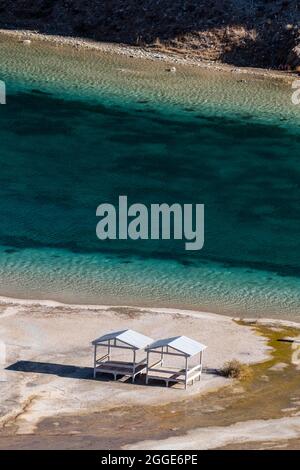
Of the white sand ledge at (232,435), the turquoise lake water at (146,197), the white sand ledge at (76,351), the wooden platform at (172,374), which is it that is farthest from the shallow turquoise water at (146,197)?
the white sand ledge at (232,435)

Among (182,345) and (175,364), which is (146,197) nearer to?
(175,364)

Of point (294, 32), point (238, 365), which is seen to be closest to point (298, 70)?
point (294, 32)

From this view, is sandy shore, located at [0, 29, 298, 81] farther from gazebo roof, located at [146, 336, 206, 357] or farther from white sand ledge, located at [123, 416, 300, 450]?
white sand ledge, located at [123, 416, 300, 450]

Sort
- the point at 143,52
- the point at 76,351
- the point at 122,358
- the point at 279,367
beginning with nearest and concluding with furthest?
1. the point at 122,358
2. the point at 279,367
3. the point at 76,351
4. the point at 143,52

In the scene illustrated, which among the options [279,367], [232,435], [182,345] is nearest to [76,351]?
[182,345]

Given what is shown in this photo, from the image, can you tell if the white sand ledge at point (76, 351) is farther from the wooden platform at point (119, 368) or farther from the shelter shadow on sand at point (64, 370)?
the wooden platform at point (119, 368)

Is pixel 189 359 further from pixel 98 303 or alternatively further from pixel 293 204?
pixel 293 204
